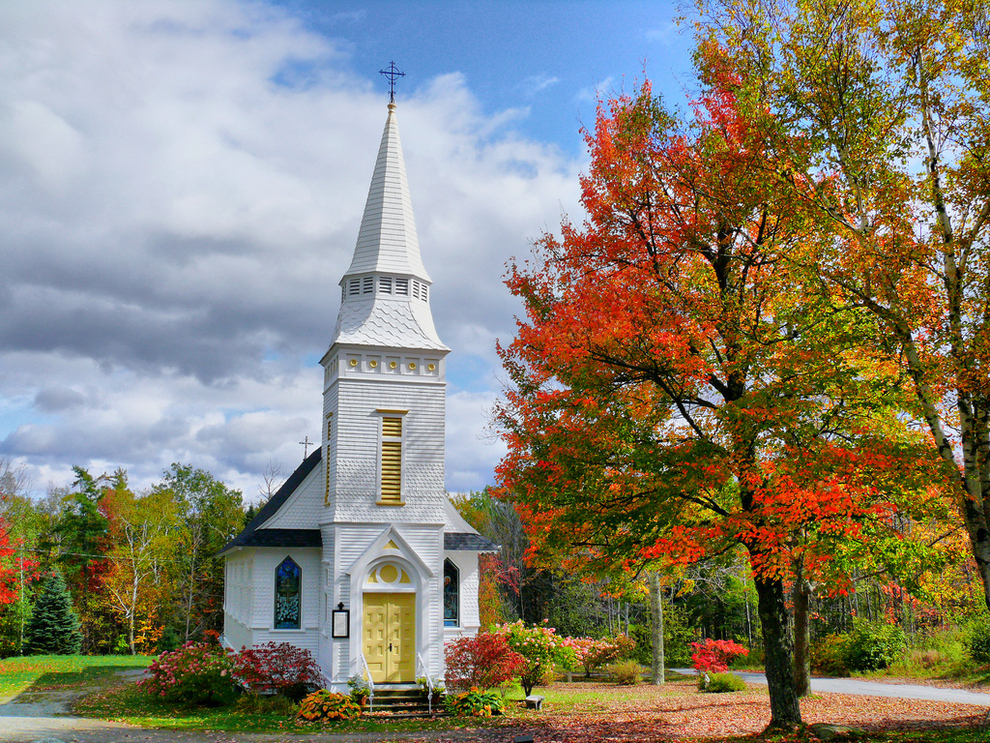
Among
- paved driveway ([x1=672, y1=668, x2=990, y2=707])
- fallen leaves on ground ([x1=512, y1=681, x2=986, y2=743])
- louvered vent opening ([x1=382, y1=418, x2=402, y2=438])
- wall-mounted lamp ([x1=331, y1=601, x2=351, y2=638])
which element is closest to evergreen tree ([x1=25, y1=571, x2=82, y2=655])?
wall-mounted lamp ([x1=331, y1=601, x2=351, y2=638])

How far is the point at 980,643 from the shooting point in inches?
877

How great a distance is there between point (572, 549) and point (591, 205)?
6.60 meters

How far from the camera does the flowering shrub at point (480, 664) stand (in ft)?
60.4

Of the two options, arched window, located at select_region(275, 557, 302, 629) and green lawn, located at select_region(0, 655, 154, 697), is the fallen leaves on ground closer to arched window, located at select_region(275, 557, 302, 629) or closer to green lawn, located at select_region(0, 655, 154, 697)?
arched window, located at select_region(275, 557, 302, 629)

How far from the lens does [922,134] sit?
11594 millimetres

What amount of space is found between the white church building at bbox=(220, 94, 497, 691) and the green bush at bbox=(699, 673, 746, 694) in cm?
682

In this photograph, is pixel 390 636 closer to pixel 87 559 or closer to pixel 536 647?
pixel 536 647

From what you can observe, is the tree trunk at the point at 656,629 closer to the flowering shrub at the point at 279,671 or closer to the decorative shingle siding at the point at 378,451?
the decorative shingle siding at the point at 378,451

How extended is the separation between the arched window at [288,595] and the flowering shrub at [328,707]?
3.40 meters

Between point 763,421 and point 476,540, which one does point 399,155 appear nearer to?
point 476,540

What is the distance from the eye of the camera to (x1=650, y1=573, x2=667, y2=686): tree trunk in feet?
76.8

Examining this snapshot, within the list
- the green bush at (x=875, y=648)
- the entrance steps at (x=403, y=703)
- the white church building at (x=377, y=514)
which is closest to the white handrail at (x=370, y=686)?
the entrance steps at (x=403, y=703)

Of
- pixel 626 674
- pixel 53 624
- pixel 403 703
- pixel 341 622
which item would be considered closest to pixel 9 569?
pixel 53 624

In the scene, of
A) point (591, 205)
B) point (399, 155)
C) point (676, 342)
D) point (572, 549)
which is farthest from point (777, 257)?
point (399, 155)
